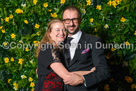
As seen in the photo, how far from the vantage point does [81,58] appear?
2094 mm

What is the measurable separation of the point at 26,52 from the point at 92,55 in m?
1.52

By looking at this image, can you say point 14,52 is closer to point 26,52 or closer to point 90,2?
point 26,52

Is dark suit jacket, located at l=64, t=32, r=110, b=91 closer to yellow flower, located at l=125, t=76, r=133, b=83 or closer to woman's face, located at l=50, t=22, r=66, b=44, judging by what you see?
woman's face, located at l=50, t=22, r=66, b=44

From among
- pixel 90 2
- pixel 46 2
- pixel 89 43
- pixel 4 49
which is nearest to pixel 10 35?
pixel 4 49

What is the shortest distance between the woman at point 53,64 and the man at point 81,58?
0.08 m

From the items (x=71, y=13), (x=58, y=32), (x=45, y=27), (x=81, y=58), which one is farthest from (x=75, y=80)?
(x=45, y=27)

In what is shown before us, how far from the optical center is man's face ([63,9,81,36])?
2160 mm

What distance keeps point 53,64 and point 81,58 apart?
0.99 ft

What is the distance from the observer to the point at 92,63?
215 cm

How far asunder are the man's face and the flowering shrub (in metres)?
0.96

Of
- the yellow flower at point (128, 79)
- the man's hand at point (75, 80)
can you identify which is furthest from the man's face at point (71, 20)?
the yellow flower at point (128, 79)

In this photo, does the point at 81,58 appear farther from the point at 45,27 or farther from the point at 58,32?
the point at 45,27

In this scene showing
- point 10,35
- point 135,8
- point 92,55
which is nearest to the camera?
point 92,55

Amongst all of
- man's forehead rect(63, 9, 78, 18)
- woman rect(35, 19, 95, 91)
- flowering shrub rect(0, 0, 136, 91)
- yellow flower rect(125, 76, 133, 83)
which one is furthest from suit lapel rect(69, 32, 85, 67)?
yellow flower rect(125, 76, 133, 83)
